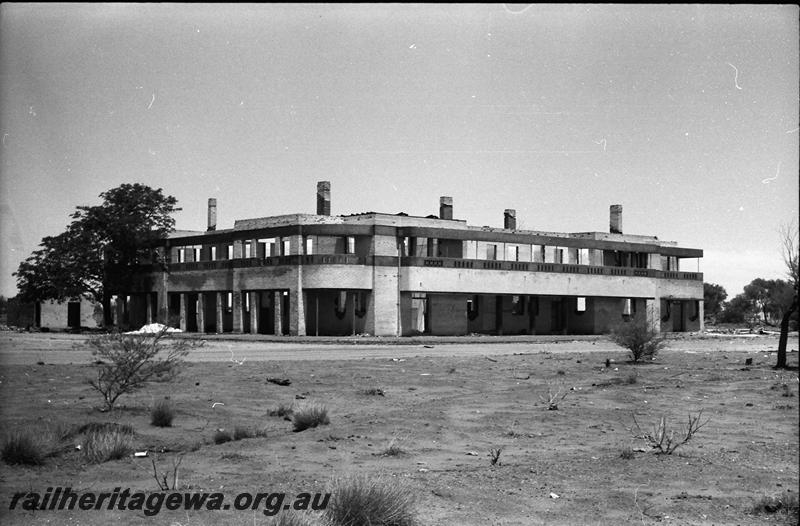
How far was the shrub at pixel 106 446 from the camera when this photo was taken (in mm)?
11273

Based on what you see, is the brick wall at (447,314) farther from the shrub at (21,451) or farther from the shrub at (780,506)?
the shrub at (780,506)

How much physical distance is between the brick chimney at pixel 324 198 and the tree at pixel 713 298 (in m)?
79.5

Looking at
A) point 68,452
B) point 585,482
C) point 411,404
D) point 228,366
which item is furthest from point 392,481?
point 228,366

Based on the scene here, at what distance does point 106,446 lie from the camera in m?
11.5

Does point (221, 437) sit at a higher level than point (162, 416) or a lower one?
lower

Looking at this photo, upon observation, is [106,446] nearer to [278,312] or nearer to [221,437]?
[221,437]

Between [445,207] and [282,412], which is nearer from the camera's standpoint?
[282,412]

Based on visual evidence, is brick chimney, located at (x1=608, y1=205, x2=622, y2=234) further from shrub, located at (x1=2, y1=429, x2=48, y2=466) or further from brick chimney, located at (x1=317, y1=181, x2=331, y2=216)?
shrub, located at (x1=2, y1=429, x2=48, y2=466)

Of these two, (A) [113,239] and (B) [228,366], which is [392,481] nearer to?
(B) [228,366]

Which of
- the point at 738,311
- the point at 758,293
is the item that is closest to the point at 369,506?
the point at 758,293

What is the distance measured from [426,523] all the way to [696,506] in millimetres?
3266

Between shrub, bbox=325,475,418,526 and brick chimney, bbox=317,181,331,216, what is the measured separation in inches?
2149

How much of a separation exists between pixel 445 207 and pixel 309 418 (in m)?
53.4

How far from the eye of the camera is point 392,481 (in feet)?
32.2
